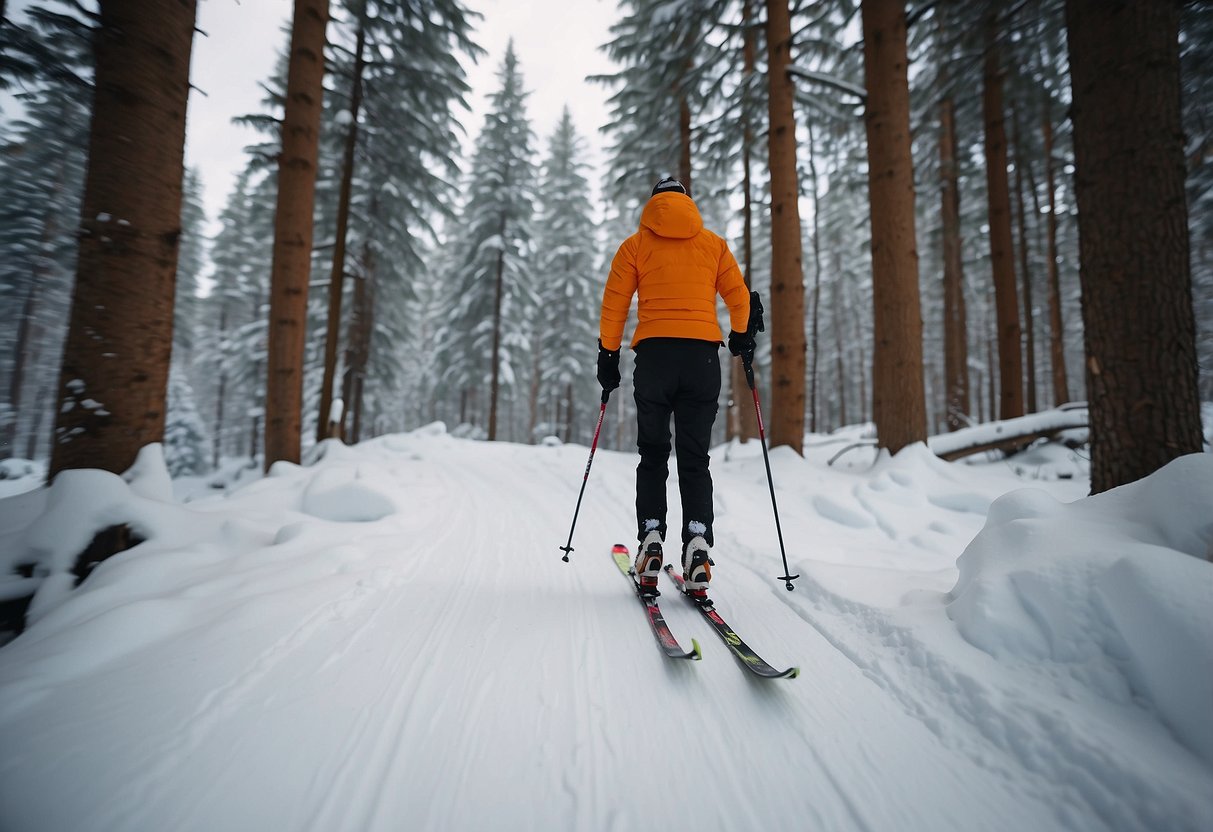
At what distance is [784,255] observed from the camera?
7.15 m

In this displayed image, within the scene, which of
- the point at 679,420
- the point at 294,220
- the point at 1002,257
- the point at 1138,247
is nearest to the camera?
the point at 1138,247

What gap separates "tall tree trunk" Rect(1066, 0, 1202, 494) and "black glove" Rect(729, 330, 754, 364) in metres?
1.96

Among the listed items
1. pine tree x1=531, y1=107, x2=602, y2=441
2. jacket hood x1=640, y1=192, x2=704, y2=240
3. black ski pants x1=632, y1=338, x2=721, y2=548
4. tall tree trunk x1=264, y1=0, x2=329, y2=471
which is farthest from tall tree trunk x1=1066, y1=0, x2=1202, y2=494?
pine tree x1=531, y1=107, x2=602, y2=441

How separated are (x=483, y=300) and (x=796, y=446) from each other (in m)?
15.7

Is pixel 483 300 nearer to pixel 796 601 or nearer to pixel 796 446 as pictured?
pixel 796 446

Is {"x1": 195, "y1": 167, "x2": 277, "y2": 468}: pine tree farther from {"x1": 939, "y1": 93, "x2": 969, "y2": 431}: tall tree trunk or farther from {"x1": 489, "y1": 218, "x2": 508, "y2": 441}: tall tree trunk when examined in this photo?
{"x1": 939, "y1": 93, "x2": 969, "y2": 431}: tall tree trunk

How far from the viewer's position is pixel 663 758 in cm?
141

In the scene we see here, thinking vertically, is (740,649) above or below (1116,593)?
below

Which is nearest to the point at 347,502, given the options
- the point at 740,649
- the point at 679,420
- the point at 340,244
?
the point at 679,420

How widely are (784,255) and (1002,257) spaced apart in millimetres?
5559

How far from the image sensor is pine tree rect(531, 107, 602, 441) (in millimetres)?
21656

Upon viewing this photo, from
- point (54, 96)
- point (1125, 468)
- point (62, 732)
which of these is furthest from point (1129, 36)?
point (54, 96)

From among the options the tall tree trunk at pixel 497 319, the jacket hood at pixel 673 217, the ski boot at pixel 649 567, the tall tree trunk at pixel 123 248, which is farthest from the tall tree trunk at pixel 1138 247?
the tall tree trunk at pixel 497 319

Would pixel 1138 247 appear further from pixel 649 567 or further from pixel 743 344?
pixel 649 567
